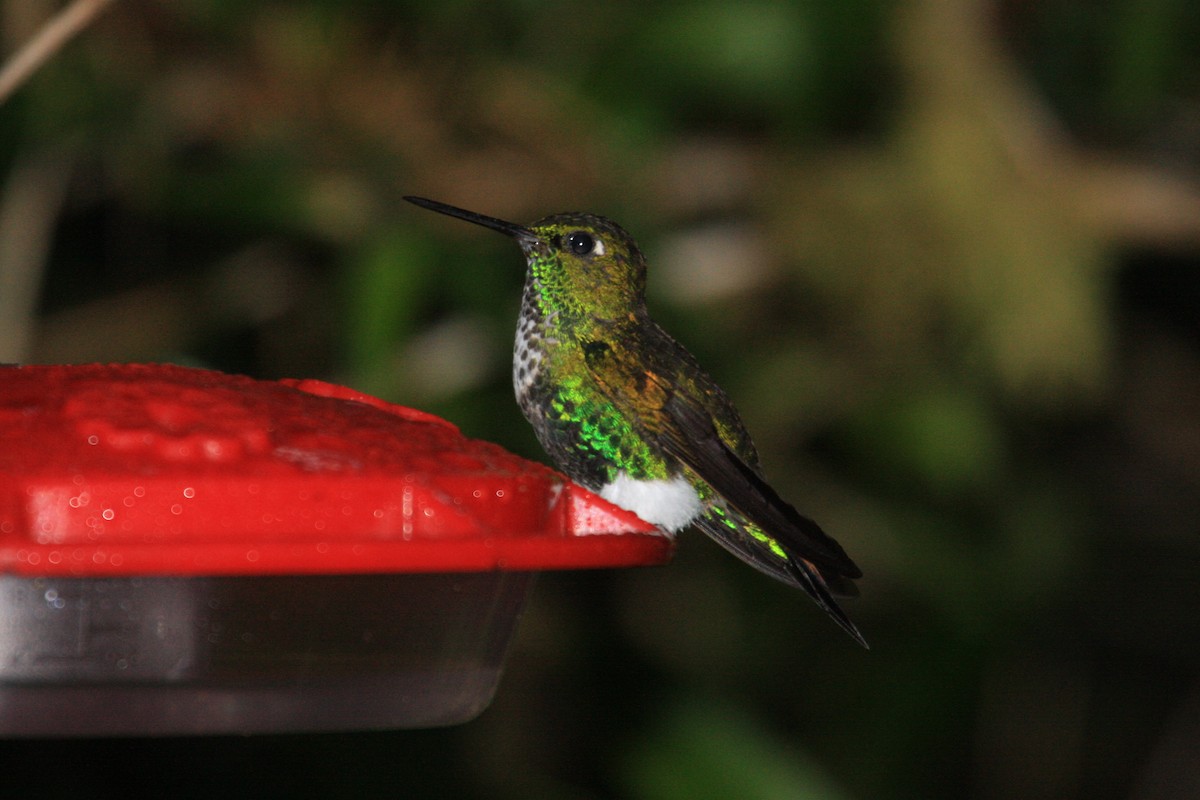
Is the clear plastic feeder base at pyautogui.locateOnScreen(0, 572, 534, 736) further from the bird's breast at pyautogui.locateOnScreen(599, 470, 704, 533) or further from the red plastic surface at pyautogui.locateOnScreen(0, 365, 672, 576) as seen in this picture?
the bird's breast at pyautogui.locateOnScreen(599, 470, 704, 533)

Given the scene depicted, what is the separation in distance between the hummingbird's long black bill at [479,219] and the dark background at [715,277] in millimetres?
1008

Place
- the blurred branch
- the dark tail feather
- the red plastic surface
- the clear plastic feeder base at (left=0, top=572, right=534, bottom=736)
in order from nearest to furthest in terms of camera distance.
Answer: the red plastic surface < the clear plastic feeder base at (left=0, top=572, right=534, bottom=736) < the blurred branch < the dark tail feather

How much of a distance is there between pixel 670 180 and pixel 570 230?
207 centimetres

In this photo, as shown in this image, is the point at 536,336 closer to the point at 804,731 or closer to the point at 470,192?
the point at 470,192

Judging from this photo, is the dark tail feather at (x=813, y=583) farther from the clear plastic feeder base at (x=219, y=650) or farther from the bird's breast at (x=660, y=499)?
the clear plastic feeder base at (x=219, y=650)

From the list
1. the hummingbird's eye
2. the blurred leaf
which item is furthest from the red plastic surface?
the blurred leaf

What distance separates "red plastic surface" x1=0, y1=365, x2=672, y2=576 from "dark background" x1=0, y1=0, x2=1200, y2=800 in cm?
177

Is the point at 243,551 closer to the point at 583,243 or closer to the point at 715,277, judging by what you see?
the point at 583,243

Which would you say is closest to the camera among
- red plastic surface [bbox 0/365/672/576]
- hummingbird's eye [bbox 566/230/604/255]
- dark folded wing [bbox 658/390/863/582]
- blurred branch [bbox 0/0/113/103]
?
red plastic surface [bbox 0/365/672/576]

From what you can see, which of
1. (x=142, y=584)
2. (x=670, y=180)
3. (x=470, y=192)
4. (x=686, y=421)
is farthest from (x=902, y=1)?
(x=142, y=584)

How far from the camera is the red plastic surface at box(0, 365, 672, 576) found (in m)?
1.29

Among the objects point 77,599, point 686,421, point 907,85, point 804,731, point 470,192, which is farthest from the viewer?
point 804,731

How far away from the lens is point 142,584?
1455 mm

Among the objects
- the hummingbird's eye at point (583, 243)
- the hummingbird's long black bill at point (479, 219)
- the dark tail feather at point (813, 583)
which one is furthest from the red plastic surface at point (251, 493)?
the hummingbird's eye at point (583, 243)
